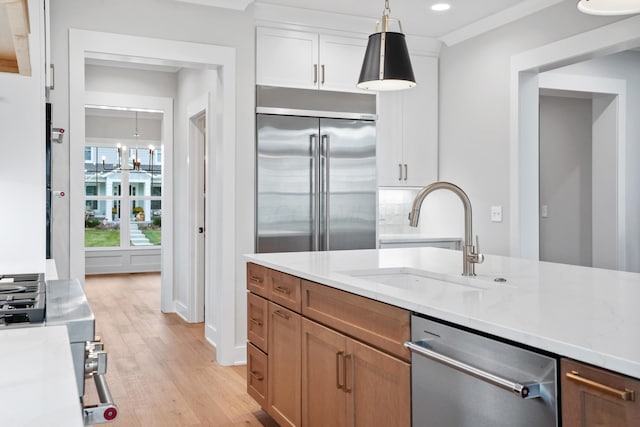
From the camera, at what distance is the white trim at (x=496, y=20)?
13.3 ft

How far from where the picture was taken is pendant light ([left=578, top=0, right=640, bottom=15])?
188cm

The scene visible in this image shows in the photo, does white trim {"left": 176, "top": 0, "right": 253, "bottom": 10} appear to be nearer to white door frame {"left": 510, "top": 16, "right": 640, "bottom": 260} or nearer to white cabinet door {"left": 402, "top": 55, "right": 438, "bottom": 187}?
white cabinet door {"left": 402, "top": 55, "right": 438, "bottom": 187}

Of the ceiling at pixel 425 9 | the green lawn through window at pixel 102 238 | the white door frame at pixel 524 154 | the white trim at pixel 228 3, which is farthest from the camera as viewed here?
the green lawn through window at pixel 102 238

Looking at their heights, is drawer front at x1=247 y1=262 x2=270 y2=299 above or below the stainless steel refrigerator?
below

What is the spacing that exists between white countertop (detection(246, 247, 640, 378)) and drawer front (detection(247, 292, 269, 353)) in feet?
0.81

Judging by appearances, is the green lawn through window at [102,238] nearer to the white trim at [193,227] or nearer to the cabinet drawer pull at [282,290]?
the white trim at [193,227]

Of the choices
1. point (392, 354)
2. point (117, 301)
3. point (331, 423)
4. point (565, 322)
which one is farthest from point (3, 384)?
point (117, 301)

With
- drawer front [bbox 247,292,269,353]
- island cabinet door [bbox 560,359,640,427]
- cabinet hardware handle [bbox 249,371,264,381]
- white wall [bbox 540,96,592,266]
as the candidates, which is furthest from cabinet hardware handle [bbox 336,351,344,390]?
white wall [bbox 540,96,592,266]

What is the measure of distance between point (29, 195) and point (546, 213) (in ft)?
16.3

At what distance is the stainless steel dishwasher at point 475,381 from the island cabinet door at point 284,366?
930 millimetres

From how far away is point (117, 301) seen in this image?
706cm

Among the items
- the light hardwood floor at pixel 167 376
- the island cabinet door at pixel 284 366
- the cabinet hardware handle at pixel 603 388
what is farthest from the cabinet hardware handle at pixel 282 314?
the cabinet hardware handle at pixel 603 388

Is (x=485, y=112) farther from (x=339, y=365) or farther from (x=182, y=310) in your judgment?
(x=182, y=310)

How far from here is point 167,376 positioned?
3.99m
